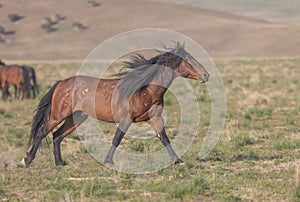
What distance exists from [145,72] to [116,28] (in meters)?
90.3

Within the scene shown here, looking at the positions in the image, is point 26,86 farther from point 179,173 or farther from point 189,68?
point 179,173

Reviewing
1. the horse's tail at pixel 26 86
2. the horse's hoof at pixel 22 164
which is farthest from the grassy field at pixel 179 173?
the horse's tail at pixel 26 86

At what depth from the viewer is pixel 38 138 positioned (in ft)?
35.9

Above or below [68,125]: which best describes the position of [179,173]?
below

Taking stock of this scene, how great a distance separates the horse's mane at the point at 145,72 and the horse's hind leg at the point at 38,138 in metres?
1.38

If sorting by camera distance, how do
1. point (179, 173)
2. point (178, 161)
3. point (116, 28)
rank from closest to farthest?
1. point (179, 173)
2. point (178, 161)
3. point (116, 28)

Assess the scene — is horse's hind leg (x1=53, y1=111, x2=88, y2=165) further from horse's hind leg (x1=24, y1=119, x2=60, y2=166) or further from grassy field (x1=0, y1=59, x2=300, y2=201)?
grassy field (x1=0, y1=59, x2=300, y2=201)

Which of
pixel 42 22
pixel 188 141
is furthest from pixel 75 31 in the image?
pixel 188 141

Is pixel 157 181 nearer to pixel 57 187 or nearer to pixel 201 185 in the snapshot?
pixel 201 185

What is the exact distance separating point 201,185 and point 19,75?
1819 cm

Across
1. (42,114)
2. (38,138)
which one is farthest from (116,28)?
(38,138)

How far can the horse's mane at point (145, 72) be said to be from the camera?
1030cm

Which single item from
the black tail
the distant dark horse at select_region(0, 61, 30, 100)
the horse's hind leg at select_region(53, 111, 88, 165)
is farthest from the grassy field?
the distant dark horse at select_region(0, 61, 30, 100)

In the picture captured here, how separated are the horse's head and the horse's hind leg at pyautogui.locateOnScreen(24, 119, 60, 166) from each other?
95.4 inches
